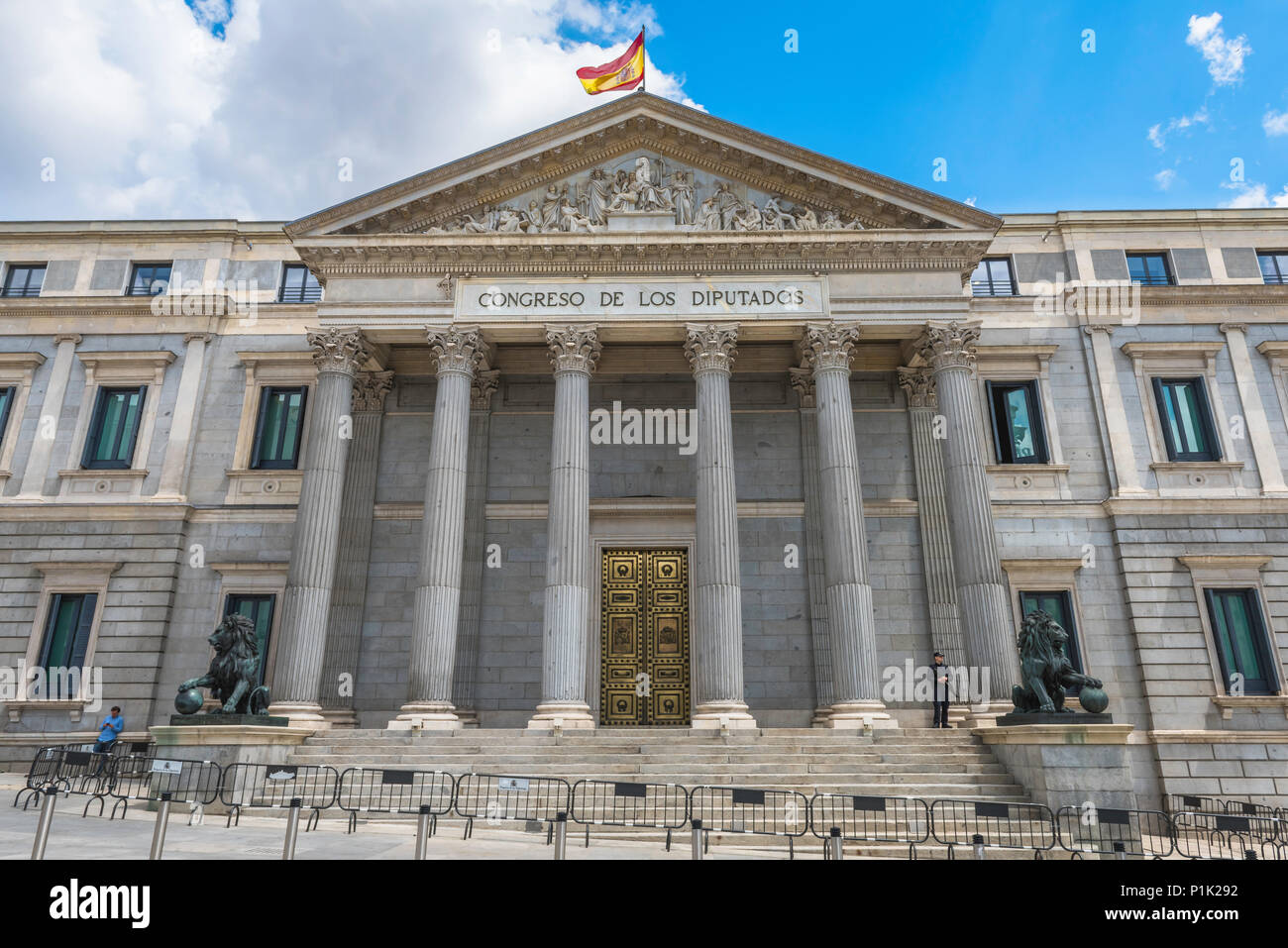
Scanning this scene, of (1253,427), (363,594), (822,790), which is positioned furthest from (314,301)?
(1253,427)

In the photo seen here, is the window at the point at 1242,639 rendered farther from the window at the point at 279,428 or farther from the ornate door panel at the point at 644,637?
the window at the point at 279,428

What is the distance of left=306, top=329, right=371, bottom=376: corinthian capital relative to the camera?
23.8 m

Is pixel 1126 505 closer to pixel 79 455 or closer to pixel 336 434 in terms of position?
pixel 336 434

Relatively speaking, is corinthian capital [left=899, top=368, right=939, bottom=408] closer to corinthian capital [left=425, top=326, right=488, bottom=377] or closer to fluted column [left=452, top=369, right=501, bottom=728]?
fluted column [left=452, top=369, right=501, bottom=728]

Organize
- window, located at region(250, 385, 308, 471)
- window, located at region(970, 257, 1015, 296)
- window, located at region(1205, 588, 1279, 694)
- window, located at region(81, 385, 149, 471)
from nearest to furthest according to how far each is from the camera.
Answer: window, located at region(1205, 588, 1279, 694) → window, located at region(250, 385, 308, 471) → window, located at region(81, 385, 149, 471) → window, located at region(970, 257, 1015, 296)

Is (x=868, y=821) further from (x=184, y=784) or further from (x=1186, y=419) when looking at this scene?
(x=1186, y=419)

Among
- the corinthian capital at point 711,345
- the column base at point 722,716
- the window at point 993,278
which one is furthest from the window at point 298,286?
the window at point 993,278

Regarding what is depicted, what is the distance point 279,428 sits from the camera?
27.7 meters

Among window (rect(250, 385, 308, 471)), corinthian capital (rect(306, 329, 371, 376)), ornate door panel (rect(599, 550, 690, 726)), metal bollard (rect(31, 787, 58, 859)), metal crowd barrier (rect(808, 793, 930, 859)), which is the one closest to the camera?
metal bollard (rect(31, 787, 58, 859))

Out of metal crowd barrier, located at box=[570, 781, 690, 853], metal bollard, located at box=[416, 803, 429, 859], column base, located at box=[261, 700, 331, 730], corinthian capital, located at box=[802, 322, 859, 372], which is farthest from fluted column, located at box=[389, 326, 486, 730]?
metal bollard, located at box=[416, 803, 429, 859]

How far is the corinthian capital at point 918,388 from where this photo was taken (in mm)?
26969

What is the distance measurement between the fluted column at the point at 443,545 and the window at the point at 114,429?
11.3m

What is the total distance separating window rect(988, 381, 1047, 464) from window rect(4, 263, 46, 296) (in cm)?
3214

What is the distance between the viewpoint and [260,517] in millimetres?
26547
